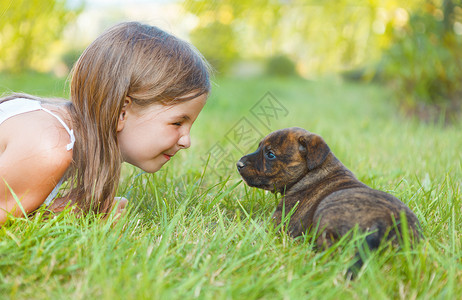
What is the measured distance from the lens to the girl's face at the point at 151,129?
2561mm

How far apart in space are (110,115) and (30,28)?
9275 mm

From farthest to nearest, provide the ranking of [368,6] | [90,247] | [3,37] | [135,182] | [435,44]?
[3,37], [368,6], [435,44], [135,182], [90,247]

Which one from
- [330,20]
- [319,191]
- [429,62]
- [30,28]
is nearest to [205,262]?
[319,191]

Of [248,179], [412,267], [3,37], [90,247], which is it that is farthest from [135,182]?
[3,37]

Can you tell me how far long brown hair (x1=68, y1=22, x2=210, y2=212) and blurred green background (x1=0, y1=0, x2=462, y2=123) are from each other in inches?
17.1

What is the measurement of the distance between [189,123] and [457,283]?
5.60 ft

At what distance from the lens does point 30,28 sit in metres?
10.3

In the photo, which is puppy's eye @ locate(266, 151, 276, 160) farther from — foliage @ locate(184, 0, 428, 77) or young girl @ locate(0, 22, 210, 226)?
foliage @ locate(184, 0, 428, 77)

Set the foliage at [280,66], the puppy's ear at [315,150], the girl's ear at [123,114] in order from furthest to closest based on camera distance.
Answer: the foliage at [280,66]
the girl's ear at [123,114]
the puppy's ear at [315,150]

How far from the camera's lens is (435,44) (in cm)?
643

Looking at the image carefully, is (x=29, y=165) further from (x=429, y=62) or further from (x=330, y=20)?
(x=330, y=20)

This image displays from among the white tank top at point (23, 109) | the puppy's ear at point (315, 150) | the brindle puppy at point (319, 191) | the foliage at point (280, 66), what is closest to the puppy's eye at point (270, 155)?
the brindle puppy at point (319, 191)

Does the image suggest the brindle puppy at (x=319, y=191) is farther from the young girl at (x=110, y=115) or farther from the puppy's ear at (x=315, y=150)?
the young girl at (x=110, y=115)

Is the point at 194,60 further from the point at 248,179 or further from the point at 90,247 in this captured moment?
the point at 90,247
